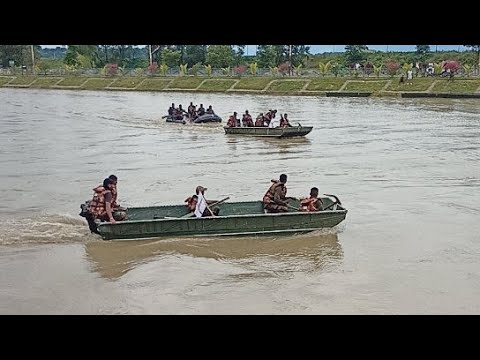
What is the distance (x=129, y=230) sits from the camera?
8.26 metres

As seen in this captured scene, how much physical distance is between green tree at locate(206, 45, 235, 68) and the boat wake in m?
31.2

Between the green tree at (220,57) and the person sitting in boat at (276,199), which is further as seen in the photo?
the green tree at (220,57)

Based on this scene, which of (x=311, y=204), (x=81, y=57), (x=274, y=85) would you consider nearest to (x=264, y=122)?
(x=311, y=204)

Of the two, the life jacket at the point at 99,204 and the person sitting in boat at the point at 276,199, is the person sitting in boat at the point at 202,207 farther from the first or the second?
the life jacket at the point at 99,204

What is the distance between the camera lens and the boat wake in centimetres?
884

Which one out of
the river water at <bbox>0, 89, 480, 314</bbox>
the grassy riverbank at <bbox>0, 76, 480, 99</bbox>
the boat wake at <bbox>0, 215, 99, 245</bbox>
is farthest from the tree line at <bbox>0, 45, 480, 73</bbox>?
the boat wake at <bbox>0, 215, 99, 245</bbox>

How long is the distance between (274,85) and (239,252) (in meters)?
28.0

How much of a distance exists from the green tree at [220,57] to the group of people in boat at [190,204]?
32127 millimetres

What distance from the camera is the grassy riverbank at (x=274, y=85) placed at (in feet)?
99.8

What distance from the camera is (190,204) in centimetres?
873

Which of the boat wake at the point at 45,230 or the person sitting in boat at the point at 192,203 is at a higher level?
the person sitting in boat at the point at 192,203

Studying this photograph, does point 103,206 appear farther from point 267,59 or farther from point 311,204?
point 267,59

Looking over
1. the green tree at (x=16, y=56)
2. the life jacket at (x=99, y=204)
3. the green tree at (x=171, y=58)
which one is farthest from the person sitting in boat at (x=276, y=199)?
the green tree at (x=16, y=56)
